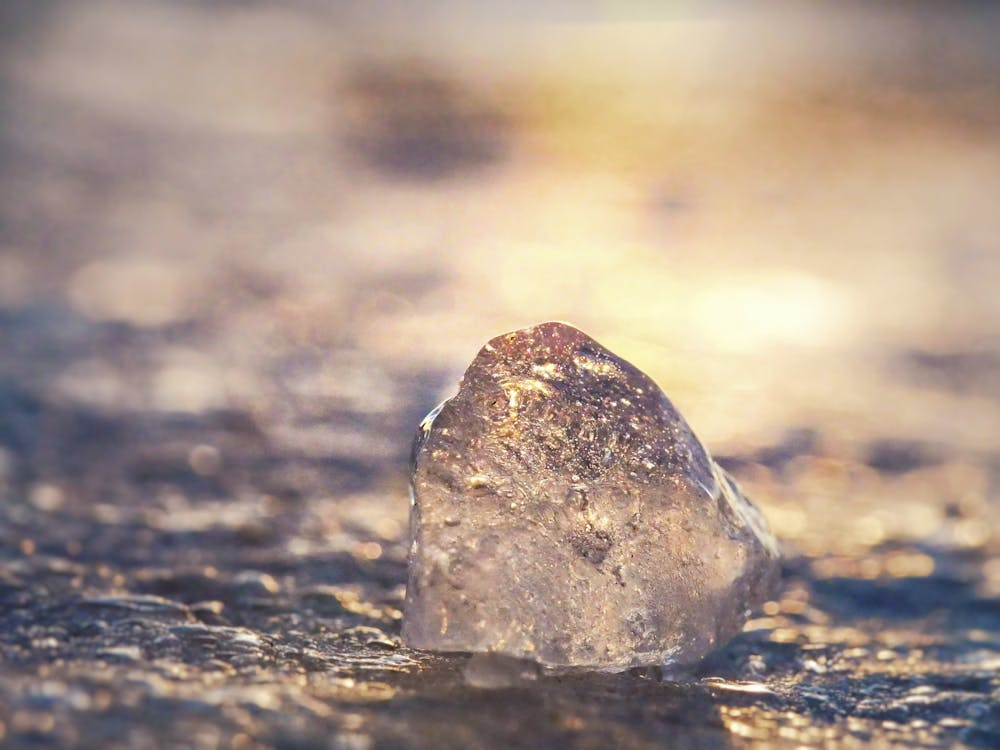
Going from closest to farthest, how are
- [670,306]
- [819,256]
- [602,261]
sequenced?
[670,306] < [602,261] < [819,256]

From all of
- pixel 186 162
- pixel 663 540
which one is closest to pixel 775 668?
pixel 663 540

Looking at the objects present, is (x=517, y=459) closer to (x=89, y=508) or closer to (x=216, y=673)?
(x=216, y=673)

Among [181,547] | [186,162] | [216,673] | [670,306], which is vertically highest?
[186,162]

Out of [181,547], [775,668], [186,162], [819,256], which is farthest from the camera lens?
[186,162]

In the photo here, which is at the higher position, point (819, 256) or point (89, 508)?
point (819, 256)
